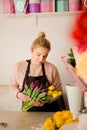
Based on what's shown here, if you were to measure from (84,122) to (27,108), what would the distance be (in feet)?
2.66

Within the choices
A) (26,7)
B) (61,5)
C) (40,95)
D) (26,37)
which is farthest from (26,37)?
(40,95)

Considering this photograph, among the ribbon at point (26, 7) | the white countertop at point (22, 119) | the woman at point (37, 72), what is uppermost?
the ribbon at point (26, 7)

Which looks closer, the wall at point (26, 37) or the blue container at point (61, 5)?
the blue container at point (61, 5)

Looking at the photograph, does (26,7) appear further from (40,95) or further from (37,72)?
(40,95)

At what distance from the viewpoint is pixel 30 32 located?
2.11 meters

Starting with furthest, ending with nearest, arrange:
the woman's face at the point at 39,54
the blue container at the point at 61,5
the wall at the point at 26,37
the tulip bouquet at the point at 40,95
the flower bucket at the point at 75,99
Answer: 1. the wall at the point at 26,37
2. the blue container at the point at 61,5
3. the woman's face at the point at 39,54
4. the tulip bouquet at the point at 40,95
5. the flower bucket at the point at 75,99

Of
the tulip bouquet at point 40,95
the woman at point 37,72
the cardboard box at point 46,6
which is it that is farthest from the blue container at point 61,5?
the tulip bouquet at point 40,95

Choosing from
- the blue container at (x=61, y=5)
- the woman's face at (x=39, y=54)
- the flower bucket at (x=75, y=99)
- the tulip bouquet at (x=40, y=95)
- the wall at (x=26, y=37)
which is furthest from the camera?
the wall at (x=26, y=37)

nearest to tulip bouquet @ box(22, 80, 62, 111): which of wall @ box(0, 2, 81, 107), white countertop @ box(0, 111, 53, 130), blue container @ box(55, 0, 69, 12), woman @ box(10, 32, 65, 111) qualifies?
white countertop @ box(0, 111, 53, 130)

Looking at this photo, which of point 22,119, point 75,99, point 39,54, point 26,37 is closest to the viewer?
point 75,99

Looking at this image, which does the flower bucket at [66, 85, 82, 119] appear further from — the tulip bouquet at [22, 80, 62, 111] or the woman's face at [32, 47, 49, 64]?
the woman's face at [32, 47, 49, 64]

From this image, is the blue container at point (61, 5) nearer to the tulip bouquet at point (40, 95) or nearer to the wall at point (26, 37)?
the wall at point (26, 37)

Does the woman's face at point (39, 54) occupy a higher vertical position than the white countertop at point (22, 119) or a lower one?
higher

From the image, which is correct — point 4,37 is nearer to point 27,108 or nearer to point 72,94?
point 27,108
